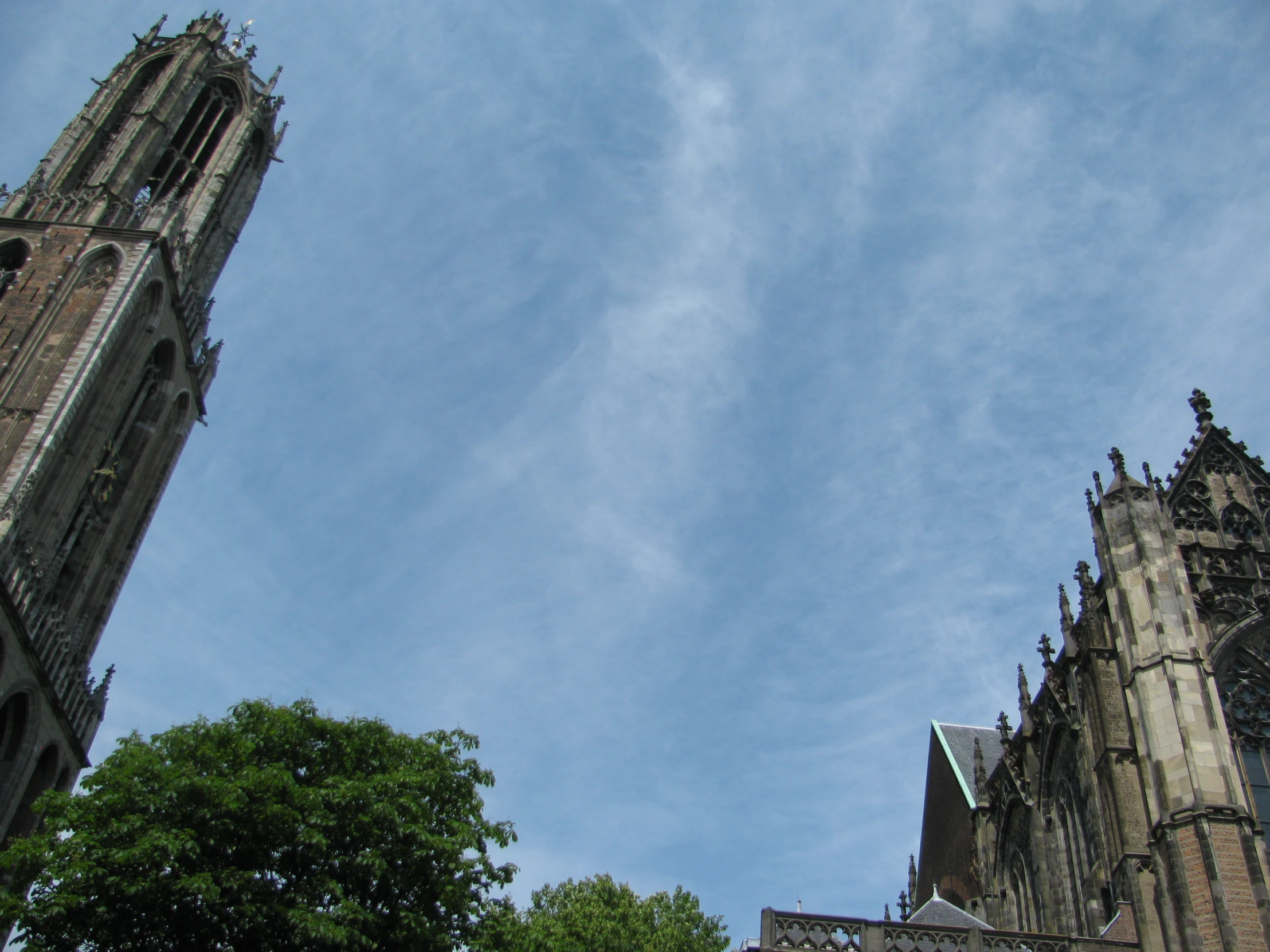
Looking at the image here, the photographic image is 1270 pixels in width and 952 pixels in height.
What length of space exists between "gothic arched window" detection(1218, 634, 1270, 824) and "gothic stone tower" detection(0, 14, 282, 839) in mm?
31938

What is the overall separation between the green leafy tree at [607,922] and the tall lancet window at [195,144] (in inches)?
1341

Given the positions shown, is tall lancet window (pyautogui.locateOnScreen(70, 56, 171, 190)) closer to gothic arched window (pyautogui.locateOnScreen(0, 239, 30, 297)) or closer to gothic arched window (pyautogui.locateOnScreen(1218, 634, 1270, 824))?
gothic arched window (pyautogui.locateOnScreen(0, 239, 30, 297))

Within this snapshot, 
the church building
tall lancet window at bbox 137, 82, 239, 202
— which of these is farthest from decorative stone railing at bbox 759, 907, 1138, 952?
tall lancet window at bbox 137, 82, 239, 202

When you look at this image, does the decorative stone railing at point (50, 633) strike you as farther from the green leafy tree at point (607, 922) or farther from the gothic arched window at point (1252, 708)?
the gothic arched window at point (1252, 708)

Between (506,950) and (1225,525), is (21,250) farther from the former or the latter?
(1225,525)

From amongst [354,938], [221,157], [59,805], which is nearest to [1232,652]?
[354,938]

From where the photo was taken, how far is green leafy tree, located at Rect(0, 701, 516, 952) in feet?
66.2

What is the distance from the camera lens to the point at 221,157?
5144cm

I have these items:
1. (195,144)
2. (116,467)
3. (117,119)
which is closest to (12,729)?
(116,467)

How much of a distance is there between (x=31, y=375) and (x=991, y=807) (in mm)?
34272

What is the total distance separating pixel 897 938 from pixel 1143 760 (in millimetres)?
6842

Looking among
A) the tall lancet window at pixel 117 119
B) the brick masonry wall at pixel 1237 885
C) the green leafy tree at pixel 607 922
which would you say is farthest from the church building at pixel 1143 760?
the tall lancet window at pixel 117 119

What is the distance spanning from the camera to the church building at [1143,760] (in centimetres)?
2264

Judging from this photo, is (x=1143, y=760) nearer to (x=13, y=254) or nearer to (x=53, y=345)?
(x=53, y=345)
